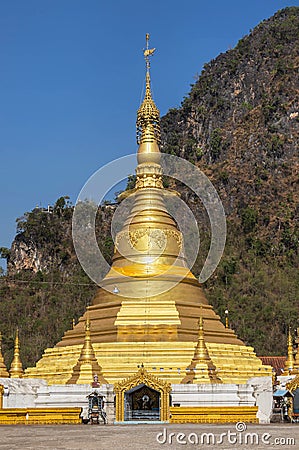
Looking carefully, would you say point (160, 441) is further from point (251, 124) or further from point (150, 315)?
point (251, 124)

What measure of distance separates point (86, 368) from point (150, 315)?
3799 mm

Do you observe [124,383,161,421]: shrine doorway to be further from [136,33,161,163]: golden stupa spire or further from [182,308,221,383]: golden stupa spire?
[136,33,161,163]: golden stupa spire

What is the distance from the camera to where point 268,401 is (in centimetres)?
2545

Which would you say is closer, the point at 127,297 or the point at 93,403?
the point at 93,403

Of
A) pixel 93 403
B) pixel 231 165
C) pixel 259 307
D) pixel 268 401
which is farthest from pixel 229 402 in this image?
pixel 231 165

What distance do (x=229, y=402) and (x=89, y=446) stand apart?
1190 centimetres

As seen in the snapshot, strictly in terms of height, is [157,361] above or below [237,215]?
below

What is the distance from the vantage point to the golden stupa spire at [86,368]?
83.0 ft

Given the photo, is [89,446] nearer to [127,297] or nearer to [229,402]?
[229,402]

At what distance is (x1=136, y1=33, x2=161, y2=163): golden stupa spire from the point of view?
112 ft

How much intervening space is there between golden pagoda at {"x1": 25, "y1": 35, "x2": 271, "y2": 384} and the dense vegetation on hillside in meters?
19.6

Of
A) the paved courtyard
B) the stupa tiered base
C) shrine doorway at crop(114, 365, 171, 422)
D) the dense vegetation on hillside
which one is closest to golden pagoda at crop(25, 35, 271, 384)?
the stupa tiered base

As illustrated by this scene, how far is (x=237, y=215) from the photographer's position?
81625 mm

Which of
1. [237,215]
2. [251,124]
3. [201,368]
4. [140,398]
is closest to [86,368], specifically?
[140,398]
